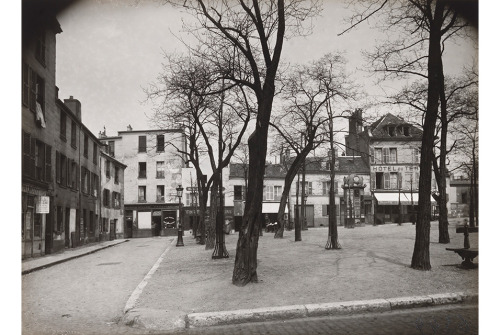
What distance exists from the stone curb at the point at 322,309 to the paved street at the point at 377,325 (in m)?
0.12

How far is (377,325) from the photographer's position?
5762 millimetres

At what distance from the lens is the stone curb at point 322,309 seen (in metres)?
6.05

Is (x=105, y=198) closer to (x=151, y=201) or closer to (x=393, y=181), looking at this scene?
(x=151, y=201)

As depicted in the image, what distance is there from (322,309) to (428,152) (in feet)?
15.4

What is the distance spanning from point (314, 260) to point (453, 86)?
5.31 meters

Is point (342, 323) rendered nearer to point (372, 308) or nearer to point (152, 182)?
point (372, 308)

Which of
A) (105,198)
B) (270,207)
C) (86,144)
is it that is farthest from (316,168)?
(86,144)

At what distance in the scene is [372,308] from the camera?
20.9ft

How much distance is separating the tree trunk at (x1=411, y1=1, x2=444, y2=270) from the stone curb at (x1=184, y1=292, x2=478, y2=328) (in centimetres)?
232

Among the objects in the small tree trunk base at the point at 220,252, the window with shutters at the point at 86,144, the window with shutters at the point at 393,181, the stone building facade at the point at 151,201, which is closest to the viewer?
the window with shutters at the point at 86,144

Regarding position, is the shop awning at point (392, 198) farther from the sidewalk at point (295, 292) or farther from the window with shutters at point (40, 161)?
the window with shutters at point (40, 161)

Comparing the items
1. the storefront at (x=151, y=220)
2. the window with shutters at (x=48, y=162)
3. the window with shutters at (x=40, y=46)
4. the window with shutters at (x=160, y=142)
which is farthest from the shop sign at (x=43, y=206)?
the storefront at (x=151, y=220)

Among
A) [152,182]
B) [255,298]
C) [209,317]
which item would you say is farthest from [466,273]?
[152,182]

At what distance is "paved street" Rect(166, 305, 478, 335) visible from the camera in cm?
559
